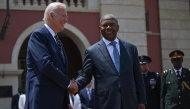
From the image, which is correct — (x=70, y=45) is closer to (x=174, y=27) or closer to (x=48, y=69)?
(x=174, y=27)

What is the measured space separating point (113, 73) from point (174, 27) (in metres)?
9.89

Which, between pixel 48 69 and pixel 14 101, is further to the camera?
pixel 14 101

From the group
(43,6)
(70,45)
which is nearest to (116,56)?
(43,6)

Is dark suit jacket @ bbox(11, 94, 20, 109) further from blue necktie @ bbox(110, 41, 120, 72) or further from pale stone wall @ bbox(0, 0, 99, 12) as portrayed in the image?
blue necktie @ bbox(110, 41, 120, 72)

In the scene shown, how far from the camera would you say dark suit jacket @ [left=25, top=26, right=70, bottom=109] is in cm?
395

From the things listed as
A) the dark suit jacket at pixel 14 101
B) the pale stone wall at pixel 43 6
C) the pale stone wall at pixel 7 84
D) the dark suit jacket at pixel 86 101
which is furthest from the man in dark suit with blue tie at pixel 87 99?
the pale stone wall at pixel 43 6

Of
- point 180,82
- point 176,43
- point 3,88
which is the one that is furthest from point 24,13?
point 180,82

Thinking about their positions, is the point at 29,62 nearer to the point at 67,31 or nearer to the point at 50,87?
the point at 50,87

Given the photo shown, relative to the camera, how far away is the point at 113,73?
4602 mm

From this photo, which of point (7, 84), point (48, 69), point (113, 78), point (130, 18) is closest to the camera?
point (48, 69)

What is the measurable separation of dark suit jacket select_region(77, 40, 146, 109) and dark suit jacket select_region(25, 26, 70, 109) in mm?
615

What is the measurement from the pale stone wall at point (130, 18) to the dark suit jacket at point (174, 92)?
5.55m

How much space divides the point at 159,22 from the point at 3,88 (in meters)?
5.83

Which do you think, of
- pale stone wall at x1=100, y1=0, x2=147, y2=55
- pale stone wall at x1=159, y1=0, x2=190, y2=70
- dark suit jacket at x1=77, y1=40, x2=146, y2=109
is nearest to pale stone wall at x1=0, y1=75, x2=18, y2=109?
pale stone wall at x1=100, y1=0, x2=147, y2=55
